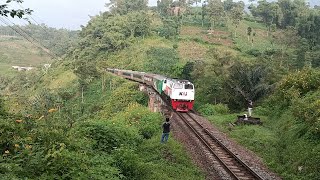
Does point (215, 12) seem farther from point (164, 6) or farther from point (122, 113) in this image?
point (122, 113)

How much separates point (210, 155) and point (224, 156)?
0.59m

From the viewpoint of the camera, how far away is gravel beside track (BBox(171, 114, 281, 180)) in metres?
13.2

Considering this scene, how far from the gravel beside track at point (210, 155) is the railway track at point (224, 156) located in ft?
0.63

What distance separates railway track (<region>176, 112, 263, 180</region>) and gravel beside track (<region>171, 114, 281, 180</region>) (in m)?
0.19

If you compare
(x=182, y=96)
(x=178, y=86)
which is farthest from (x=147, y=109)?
(x=178, y=86)

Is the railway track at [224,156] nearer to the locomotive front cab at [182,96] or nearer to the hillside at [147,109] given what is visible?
the hillside at [147,109]

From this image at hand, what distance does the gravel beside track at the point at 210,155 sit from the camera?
1323 cm

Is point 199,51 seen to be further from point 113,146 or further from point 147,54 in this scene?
point 113,146

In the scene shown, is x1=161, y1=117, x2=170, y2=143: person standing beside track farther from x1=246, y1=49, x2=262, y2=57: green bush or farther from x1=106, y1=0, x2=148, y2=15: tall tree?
x1=106, y1=0, x2=148, y2=15: tall tree

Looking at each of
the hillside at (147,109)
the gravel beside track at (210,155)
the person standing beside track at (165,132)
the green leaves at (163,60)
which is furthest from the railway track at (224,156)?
the green leaves at (163,60)

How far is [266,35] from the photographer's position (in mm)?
74562

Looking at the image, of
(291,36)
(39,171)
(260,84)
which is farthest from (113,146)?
(291,36)

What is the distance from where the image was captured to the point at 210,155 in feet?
50.3

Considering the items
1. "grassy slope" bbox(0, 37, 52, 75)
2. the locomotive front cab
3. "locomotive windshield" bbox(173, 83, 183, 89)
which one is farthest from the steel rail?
"grassy slope" bbox(0, 37, 52, 75)
